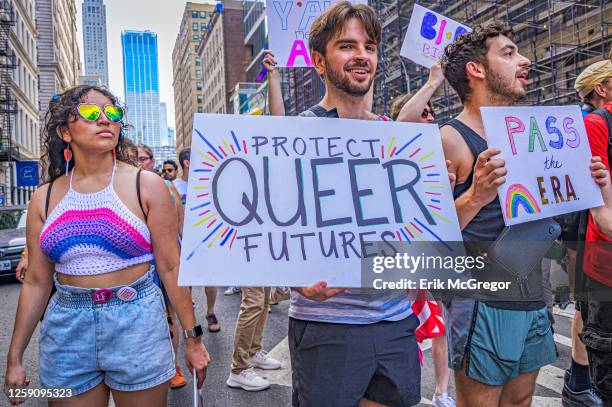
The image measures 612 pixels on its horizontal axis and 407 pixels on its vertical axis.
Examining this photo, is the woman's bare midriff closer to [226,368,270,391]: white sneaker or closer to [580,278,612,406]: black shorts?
[226,368,270,391]: white sneaker

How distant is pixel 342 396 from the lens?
188cm

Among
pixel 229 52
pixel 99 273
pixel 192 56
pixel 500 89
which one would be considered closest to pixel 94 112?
pixel 99 273

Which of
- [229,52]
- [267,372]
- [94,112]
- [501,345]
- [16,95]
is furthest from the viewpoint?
[229,52]

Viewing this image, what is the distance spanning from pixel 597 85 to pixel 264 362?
333 centimetres

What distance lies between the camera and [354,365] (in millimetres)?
1903

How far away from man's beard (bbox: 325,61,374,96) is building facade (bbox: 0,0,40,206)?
29.3 meters

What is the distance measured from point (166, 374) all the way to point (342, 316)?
0.86 m

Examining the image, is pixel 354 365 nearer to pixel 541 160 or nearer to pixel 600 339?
pixel 541 160

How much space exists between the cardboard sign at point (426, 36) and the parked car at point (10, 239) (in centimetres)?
966

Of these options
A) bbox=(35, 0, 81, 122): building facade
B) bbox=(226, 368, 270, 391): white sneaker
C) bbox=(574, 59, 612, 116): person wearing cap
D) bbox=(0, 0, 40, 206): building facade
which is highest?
bbox=(35, 0, 81, 122): building facade

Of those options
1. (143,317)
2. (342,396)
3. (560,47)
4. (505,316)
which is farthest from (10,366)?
(560,47)

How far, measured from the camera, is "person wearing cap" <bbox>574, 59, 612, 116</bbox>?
3.25 m

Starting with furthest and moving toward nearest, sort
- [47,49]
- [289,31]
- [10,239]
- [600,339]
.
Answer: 1. [47,49]
2. [10,239]
3. [289,31]
4. [600,339]

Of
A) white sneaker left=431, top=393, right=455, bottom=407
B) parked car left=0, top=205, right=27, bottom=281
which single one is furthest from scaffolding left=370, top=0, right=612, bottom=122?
white sneaker left=431, top=393, right=455, bottom=407
